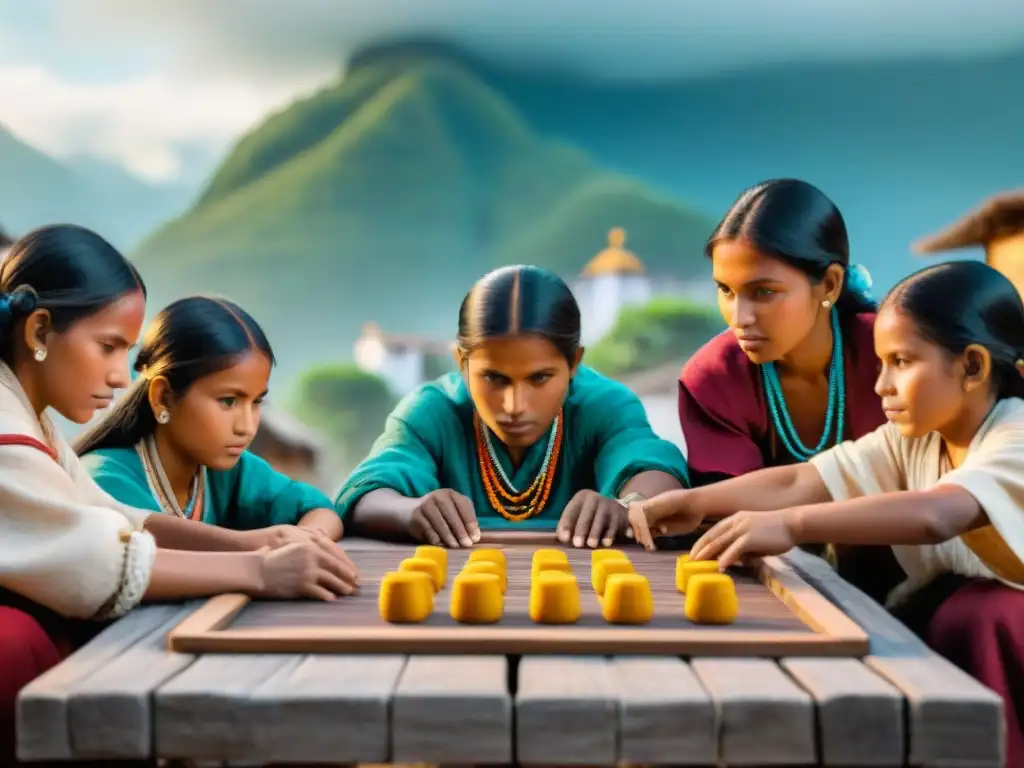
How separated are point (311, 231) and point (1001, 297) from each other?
25994 millimetres

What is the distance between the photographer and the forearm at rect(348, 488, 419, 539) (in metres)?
2.89

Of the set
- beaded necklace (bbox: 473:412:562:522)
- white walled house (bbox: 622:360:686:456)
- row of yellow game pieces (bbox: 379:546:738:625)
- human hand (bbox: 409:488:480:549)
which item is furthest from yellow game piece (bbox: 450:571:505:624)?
white walled house (bbox: 622:360:686:456)

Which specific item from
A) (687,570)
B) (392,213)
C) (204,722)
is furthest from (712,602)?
(392,213)

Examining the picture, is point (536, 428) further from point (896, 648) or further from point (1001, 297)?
point (896, 648)

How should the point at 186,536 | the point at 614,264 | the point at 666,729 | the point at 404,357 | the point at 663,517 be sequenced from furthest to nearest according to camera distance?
the point at 404,357 → the point at 614,264 → the point at 663,517 → the point at 186,536 → the point at 666,729

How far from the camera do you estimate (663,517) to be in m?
2.67

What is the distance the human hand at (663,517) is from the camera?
8.70 feet

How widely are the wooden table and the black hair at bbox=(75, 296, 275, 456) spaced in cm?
122

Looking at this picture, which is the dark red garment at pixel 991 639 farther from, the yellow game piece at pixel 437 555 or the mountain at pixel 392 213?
the mountain at pixel 392 213

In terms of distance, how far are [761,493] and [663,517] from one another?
0.76ft

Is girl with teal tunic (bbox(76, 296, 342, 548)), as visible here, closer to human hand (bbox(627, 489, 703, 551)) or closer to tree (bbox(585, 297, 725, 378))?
human hand (bbox(627, 489, 703, 551))

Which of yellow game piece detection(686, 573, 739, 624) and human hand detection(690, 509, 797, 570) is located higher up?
human hand detection(690, 509, 797, 570)

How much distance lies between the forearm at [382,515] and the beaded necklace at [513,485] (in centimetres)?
30

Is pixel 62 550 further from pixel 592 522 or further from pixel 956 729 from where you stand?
pixel 956 729
